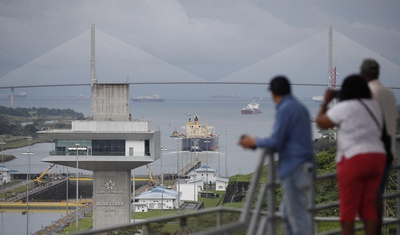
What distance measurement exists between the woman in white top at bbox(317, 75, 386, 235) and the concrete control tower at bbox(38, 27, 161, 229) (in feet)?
76.8

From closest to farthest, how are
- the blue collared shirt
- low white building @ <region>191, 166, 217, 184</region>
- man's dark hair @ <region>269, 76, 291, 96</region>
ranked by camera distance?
the blue collared shirt
man's dark hair @ <region>269, 76, 291, 96</region>
low white building @ <region>191, 166, 217, 184</region>

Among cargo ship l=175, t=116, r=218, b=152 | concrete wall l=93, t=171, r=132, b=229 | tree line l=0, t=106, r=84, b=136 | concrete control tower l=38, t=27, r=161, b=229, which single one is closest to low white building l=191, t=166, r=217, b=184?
concrete control tower l=38, t=27, r=161, b=229

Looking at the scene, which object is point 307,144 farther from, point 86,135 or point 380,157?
point 86,135

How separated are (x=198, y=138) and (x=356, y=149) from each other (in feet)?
316

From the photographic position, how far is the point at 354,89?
14.1ft

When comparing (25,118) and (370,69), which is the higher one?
(25,118)

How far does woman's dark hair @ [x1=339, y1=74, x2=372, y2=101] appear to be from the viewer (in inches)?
169

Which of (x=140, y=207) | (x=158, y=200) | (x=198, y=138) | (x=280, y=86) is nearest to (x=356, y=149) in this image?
(x=280, y=86)

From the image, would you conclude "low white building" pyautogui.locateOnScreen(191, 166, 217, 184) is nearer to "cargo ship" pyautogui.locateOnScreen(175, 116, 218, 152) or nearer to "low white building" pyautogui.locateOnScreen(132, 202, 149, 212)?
"low white building" pyautogui.locateOnScreen(132, 202, 149, 212)

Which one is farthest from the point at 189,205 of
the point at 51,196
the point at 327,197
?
the point at 327,197

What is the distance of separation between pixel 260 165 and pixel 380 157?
0.71m

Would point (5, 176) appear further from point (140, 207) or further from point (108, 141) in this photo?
point (108, 141)

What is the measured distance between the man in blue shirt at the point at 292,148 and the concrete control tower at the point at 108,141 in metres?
23.5

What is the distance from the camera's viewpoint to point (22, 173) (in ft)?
232
